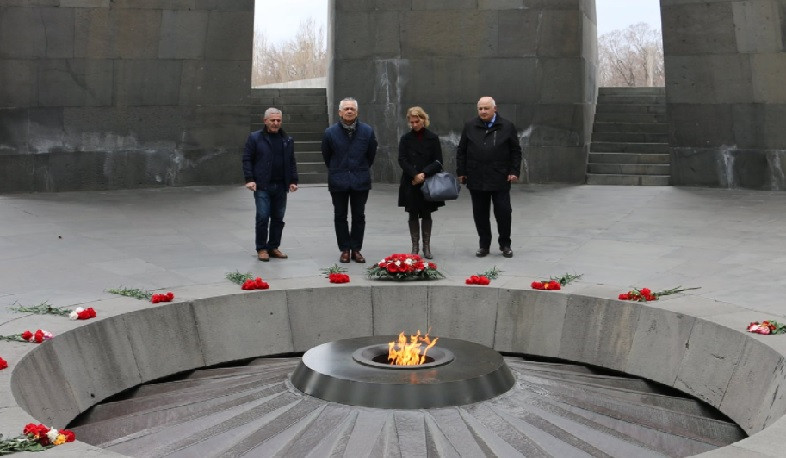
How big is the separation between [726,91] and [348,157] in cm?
863

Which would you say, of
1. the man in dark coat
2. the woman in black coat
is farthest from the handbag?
the man in dark coat

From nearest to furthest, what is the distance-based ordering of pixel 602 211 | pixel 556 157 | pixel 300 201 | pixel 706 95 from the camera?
pixel 602 211 → pixel 300 201 → pixel 706 95 → pixel 556 157

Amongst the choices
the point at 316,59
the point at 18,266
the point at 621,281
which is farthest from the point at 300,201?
the point at 316,59

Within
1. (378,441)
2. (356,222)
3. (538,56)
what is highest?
(538,56)

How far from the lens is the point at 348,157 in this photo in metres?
10.7

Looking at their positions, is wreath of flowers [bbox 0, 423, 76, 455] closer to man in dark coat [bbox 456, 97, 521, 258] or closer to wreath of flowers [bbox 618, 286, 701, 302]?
wreath of flowers [bbox 618, 286, 701, 302]

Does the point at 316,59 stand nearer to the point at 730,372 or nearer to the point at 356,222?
the point at 356,222

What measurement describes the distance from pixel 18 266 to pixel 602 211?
8.18 metres

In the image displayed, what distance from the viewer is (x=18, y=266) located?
10.3 metres

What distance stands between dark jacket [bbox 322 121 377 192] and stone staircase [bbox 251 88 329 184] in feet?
24.8

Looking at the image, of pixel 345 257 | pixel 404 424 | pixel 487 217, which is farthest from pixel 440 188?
pixel 404 424

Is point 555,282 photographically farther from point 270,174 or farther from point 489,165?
point 270,174

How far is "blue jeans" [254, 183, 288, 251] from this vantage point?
10.8m

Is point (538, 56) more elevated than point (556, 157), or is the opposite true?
point (538, 56)
